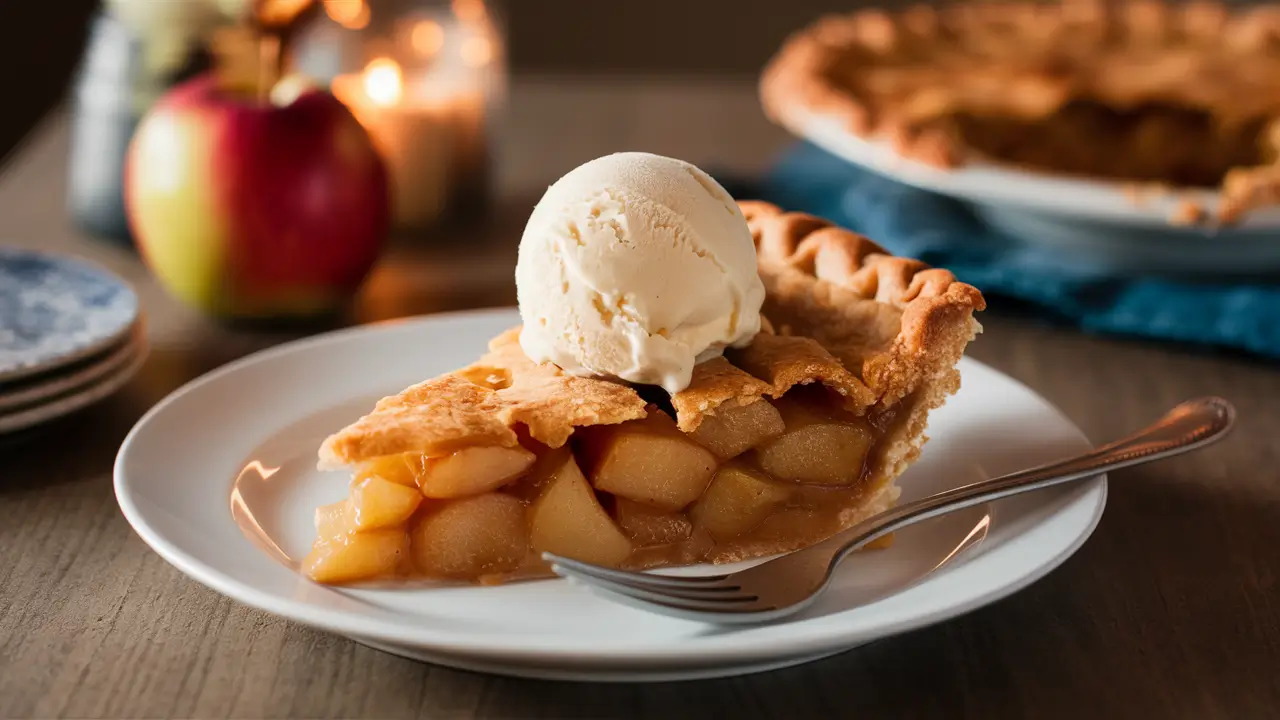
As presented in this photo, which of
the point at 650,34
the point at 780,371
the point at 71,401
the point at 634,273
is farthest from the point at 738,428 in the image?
the point at 650,34

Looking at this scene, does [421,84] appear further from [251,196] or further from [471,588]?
[471,588]

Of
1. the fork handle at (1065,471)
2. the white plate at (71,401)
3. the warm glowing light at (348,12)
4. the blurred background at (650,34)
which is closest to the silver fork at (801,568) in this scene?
the fork handle at (1065,471)

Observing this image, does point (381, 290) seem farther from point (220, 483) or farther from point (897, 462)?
point (897, 462)

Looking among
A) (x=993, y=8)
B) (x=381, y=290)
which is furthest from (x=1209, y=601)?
(x=993, y=8)

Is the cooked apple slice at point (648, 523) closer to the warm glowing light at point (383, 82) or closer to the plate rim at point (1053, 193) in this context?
the plate rim at point (1053, 193)

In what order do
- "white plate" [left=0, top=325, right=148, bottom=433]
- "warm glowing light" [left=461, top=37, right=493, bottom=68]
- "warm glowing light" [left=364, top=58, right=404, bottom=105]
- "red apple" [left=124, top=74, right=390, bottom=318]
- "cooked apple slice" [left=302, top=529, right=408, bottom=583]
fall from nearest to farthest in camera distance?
"cooked apple slice" [left=302, top=529, right=408, bottom=583], "white plate" [left=0, top=325, right=148, bottom=433], "red apple" [left=124, top=74, right=390, bottom=318], "warm glowing light" [left=364, top=58, right=404, bottom=105], "warm glowing light" [left=461, top=37, right=493, bottom=68]

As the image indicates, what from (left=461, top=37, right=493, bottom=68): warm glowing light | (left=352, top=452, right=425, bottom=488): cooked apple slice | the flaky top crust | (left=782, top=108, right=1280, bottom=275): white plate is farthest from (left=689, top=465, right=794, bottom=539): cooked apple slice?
(left=461, top=37, right=493, bottom=68): warm glowing light

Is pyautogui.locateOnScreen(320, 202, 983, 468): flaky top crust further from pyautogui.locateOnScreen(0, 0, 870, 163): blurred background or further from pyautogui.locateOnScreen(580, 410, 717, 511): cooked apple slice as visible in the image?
pyautogui.locateOnScreen(0, 0, 870, 163): blurred background

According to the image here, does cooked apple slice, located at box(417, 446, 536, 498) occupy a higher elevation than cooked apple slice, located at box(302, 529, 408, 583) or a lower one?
higher
